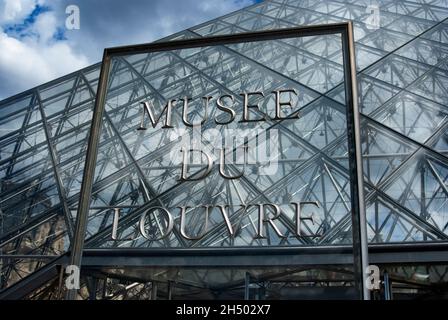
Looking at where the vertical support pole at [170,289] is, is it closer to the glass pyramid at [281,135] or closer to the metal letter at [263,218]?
the glass pyramid at [281,135]

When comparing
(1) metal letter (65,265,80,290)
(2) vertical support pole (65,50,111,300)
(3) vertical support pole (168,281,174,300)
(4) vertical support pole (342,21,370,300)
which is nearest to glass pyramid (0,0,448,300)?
(4) vertical support pole (342,21,370,300)

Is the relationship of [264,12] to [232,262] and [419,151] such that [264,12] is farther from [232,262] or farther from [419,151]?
[232,262]

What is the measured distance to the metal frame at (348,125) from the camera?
342cm

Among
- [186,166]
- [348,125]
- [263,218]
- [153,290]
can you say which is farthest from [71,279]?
[348,125]

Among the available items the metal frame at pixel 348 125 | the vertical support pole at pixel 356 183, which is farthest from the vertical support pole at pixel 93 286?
the vertical support pole at pixel 356 183

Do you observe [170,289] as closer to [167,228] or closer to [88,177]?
[167,228]

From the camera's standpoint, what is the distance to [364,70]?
9.52m

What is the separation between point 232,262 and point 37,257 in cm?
355

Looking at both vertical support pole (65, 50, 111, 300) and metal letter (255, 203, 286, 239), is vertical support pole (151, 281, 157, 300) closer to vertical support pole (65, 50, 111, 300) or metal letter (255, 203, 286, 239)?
vertical support pole (65, 50, 111, 300)

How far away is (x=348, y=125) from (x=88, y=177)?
1.80 metres

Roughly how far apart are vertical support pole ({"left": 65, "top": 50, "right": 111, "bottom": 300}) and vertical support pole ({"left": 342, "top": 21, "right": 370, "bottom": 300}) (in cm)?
174
